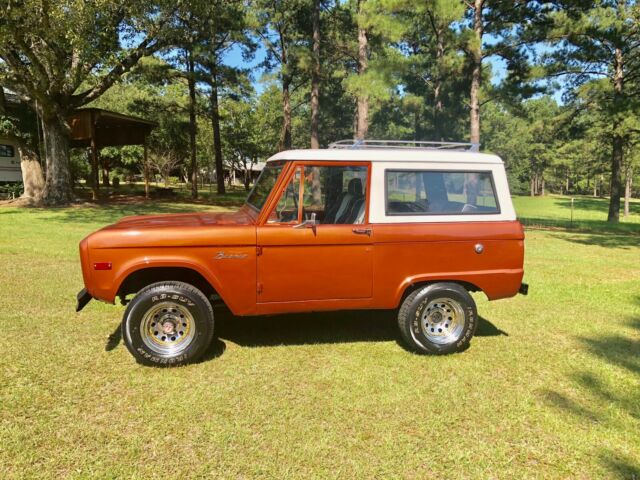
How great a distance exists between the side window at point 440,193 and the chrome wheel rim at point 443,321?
0.94 metres

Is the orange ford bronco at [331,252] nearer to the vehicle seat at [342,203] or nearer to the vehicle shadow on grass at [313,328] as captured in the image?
the vehicle seat at [342,203]

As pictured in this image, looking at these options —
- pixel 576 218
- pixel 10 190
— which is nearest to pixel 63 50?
pixel 10 190

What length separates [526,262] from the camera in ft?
32.6

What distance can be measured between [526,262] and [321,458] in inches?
324

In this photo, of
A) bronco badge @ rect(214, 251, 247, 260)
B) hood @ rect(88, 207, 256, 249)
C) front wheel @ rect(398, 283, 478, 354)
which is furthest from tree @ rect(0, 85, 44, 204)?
front wheel @ rect(398, 283, 478, 354)

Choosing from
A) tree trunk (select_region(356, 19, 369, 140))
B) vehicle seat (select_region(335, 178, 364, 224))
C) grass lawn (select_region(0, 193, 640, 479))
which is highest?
tree trunk (select_region(356, 19, 369, 140))

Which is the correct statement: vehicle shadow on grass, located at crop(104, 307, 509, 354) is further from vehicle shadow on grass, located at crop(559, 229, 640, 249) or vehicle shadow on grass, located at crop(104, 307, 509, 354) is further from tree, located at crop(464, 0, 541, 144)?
tree, located at crop(464, 0, 541, 144)

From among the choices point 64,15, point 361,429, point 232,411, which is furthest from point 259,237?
point 64,15

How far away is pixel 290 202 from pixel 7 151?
26794 millimetres

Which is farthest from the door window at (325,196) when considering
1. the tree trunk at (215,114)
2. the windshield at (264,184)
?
the tree trunk at (215,114)

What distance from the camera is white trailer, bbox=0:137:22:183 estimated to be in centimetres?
2469

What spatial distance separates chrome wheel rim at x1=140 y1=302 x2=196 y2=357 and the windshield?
1.26 meters

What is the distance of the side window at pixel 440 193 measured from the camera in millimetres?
4609

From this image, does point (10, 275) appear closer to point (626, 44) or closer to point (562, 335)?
point (562, 335)
